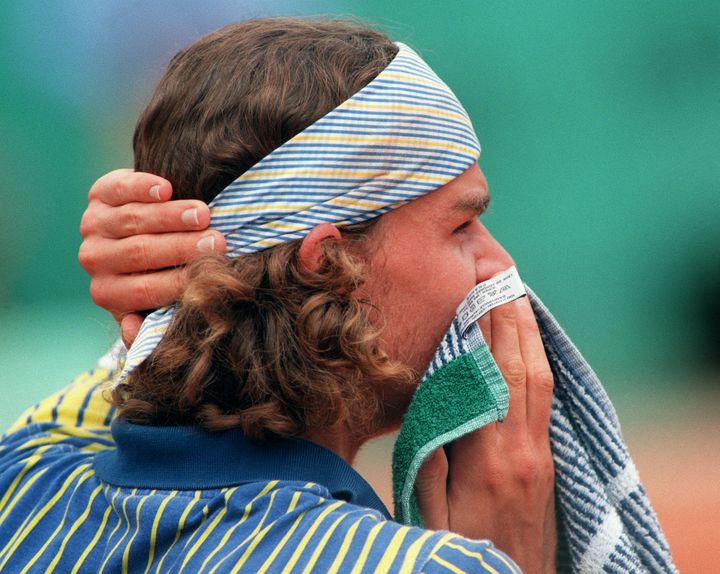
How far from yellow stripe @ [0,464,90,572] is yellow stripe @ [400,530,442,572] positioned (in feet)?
2.29

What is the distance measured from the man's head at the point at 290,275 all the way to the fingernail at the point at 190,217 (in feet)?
0.24

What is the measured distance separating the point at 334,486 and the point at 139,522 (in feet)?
1.01

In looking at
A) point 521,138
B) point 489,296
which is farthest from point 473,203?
point 521,138

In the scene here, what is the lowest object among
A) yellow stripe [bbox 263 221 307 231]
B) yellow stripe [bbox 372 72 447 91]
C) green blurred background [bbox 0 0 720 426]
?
green blurred background [bbox 0 0 720 426]

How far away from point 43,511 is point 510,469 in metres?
0.83

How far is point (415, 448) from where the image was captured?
5.08 feet

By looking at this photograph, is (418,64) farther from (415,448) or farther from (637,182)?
(637,182)

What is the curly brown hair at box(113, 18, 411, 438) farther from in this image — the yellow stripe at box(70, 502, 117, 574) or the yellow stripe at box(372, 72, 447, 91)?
the yellow stripe at box(70, 502, 117, 574)

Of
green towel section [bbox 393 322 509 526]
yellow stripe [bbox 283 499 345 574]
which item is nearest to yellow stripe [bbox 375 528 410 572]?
yellow stripe [bbox 283 499 345 574]

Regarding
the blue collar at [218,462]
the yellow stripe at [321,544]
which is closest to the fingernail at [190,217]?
the blue collar at [218,462]

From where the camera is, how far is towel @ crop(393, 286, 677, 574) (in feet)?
5.00

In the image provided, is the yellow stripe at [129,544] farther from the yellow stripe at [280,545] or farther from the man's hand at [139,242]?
the man's hand at [139,242]

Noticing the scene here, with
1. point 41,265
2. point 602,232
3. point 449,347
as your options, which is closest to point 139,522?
Answer: point 449,347

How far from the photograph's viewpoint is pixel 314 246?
1.48 meters
